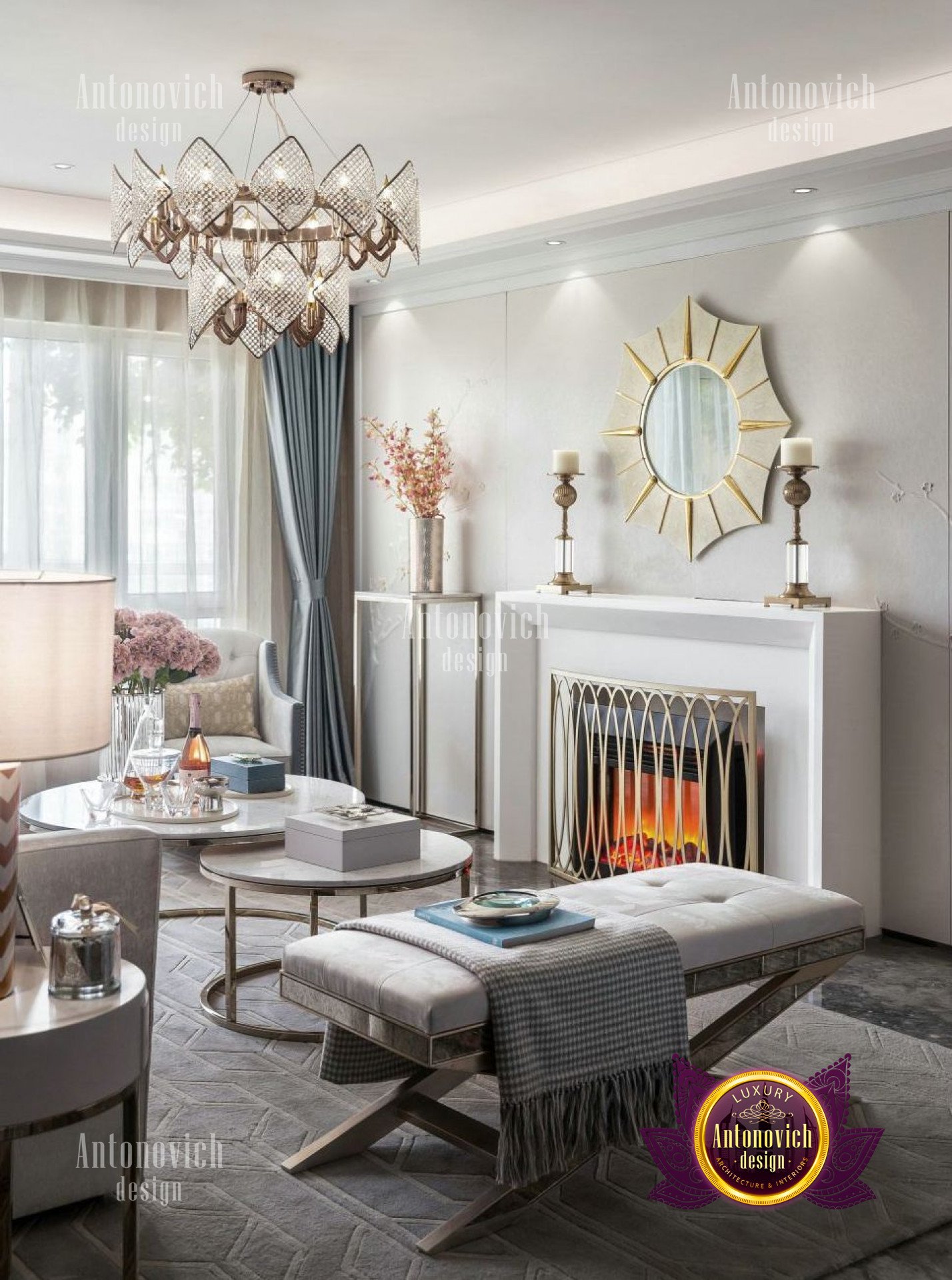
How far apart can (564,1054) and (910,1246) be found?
719mm

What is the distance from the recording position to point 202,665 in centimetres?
421

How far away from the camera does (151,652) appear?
13.2 ft

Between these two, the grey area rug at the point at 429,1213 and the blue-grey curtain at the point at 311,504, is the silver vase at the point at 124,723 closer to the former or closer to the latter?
the grey area rug at the point at 429,1213

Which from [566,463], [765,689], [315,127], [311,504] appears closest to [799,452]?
[765,689]

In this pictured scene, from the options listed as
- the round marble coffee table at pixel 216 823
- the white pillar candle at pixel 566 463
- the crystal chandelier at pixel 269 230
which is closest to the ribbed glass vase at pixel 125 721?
the round marble coffee table at pixel 216 823

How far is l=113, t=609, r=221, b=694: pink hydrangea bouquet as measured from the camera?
401 cm

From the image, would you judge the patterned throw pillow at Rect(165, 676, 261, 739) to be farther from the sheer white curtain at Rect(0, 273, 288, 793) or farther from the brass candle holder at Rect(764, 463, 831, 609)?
the brass candle holder at Rect(764, 463, 831, 609)

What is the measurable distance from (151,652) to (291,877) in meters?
1.10

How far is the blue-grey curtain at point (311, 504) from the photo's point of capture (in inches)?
252

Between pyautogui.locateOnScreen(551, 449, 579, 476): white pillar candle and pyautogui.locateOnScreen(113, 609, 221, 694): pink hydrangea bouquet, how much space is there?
1702 mm

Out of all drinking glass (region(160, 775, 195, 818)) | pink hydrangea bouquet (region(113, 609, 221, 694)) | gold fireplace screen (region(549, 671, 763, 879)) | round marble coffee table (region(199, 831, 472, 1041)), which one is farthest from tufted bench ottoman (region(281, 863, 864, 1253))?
pink hydrangea bouquet (region(113, 609, 221, 694))

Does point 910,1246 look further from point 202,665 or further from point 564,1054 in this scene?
point 202,665

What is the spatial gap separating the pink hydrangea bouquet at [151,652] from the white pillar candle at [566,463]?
170 cm

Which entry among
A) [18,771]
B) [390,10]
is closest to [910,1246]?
[18,771]
